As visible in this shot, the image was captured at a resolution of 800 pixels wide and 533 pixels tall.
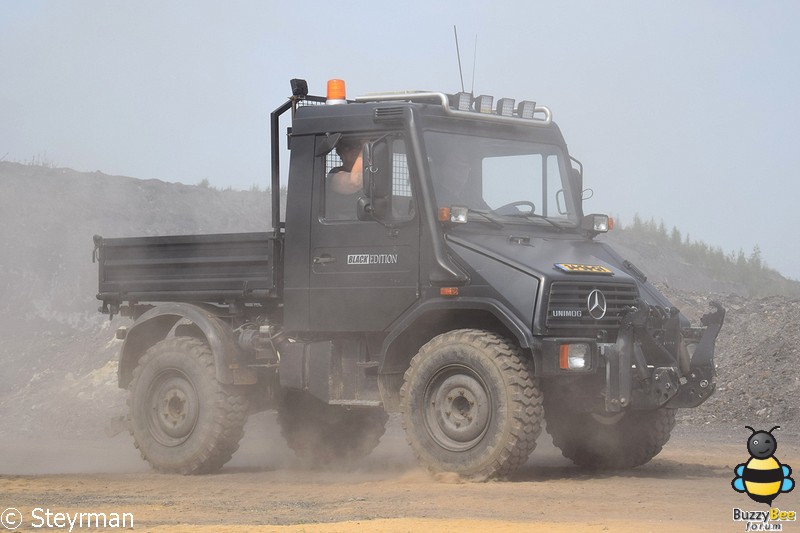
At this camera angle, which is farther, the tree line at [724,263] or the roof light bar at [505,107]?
the tree line at [724,263]

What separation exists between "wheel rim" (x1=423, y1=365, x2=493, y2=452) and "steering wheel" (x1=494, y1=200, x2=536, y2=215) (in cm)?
172

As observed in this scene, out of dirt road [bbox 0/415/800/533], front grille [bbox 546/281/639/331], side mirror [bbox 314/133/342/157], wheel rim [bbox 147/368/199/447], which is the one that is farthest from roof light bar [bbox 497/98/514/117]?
wheel rim [bbox 147/368/199/447]

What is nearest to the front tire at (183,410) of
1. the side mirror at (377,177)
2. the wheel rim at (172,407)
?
the wheel rim at (172,407)

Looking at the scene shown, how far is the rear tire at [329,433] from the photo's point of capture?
13578 mm

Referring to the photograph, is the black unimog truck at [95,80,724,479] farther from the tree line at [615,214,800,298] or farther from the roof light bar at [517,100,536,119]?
the tree line at [615,214,800,298]

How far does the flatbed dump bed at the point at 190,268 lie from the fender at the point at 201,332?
0.20 metres

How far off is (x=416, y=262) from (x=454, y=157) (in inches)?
41.3

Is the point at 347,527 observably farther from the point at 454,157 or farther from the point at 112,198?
the point at 112,198

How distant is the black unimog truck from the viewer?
10789mm

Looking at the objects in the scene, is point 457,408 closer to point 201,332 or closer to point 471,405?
point 471,405

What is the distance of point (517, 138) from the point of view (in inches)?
485

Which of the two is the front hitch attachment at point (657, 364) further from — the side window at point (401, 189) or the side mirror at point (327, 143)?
the side mirror at point (327, 143)

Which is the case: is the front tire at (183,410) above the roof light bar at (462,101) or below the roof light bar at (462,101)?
below

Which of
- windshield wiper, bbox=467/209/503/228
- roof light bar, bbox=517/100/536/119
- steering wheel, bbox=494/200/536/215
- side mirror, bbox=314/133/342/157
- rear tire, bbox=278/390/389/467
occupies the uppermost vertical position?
roof light bar, bbox=517/100/536/119
